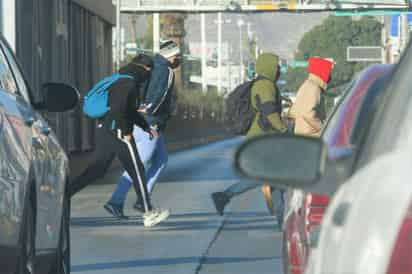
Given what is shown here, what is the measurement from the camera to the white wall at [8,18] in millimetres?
20156

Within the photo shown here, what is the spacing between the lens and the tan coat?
41.6 ft

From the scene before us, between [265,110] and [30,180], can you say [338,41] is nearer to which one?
[265,110]

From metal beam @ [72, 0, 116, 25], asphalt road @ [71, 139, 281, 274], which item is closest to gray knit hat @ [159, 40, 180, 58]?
asphalt road @ [71, 139, 281, 274]

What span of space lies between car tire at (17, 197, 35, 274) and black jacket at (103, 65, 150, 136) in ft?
21.0

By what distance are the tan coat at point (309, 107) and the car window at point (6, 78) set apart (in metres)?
5.22

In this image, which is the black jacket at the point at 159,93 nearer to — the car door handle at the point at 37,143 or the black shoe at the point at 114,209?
the black shoe at the point at 114,209

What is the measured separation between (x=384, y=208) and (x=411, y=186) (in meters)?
0.08

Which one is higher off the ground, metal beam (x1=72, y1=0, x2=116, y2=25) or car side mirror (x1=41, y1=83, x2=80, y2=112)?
metal beam (x1=72, y1=0, x2=116, y2=25)

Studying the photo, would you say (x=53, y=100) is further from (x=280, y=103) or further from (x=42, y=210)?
(x=280, y=103)

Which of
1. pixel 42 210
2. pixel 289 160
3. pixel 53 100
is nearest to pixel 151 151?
pixel 53 100

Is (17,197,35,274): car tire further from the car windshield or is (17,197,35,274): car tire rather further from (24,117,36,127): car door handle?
(24,117,36,127): car door handle

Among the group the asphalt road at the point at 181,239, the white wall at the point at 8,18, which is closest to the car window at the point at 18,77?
the asphalt road at the point at 181,239

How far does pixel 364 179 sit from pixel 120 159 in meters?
10.6

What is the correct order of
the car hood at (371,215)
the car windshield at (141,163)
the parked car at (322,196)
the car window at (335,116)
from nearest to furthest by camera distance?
the car hood at (371,215)
the parked car at (322,196)
the car window at (335,116)
the car windshield at (141,163)
